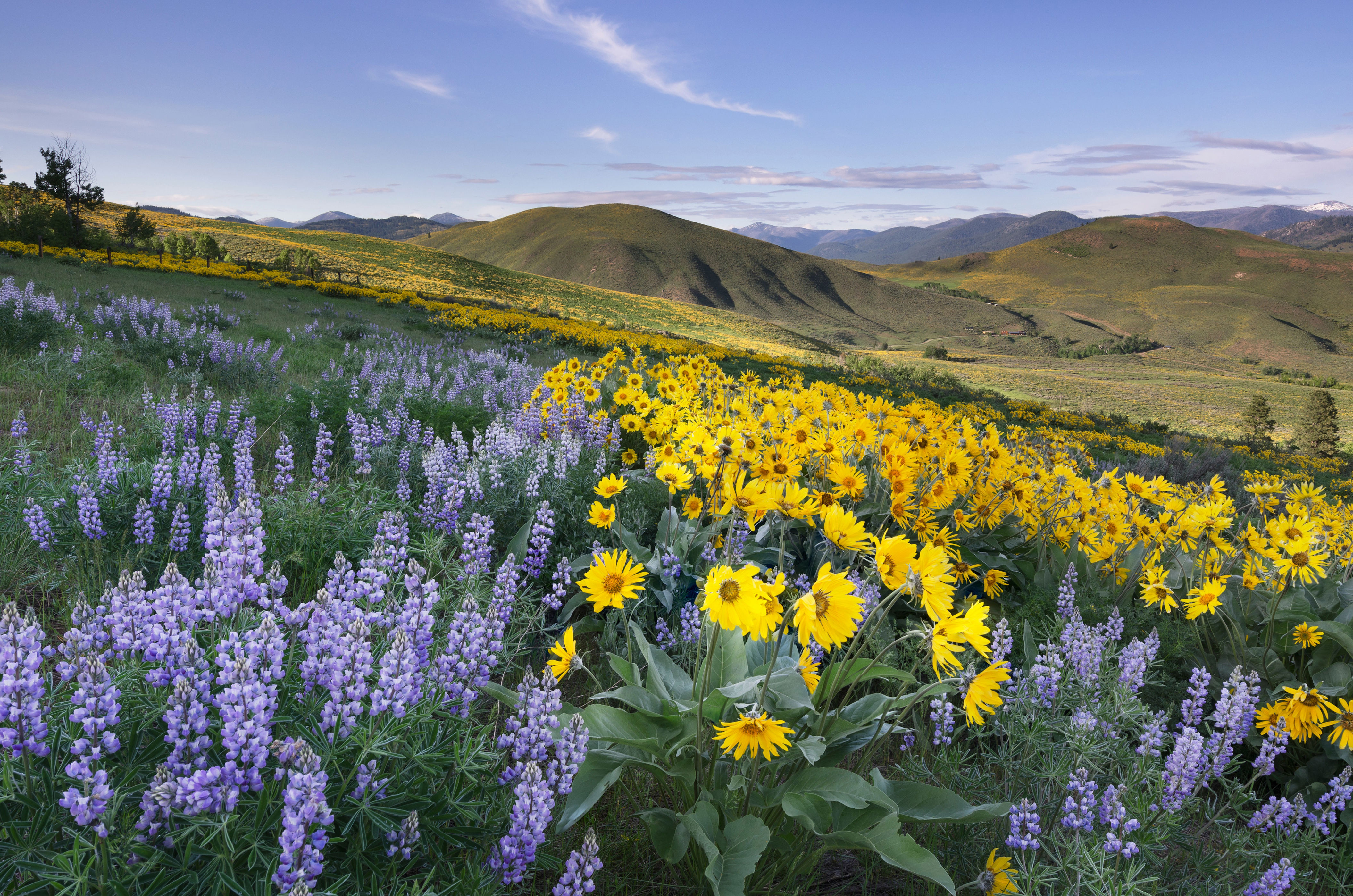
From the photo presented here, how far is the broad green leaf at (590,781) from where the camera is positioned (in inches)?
72.2

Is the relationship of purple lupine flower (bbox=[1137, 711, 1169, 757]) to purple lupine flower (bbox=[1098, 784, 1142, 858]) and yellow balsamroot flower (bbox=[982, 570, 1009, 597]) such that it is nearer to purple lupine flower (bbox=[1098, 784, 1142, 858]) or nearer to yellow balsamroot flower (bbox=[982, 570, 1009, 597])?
purple lupine flower (bbox=[1098, 784, 1142, 858])

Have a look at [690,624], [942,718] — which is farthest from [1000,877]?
[690,624]

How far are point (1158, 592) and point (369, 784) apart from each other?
3.79 meters

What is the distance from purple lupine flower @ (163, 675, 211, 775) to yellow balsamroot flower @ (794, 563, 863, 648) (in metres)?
1.27

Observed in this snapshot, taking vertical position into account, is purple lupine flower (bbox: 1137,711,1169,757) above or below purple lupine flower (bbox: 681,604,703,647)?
above

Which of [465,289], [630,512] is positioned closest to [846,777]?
[630,512]

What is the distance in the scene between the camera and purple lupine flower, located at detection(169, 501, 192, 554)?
295cm

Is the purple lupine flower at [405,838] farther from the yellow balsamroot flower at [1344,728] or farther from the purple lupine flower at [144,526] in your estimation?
the yellow balsamroot flower at [1344,728]

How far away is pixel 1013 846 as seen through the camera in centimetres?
176

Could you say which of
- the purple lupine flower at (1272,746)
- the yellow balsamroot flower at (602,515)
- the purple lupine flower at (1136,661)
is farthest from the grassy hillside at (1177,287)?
the yellow balsamroot flower at (602,515)

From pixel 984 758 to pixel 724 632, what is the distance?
4.38 feet

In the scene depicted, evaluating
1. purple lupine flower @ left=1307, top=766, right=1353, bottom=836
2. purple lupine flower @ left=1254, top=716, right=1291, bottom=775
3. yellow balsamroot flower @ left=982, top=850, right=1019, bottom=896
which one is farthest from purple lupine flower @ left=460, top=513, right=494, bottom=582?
purple lupine flower @ left=1307, top=766, right=1353, bottom=836

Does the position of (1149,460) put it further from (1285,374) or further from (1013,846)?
(1285,374)

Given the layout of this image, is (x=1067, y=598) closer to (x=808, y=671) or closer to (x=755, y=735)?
(x=808, y=671)
